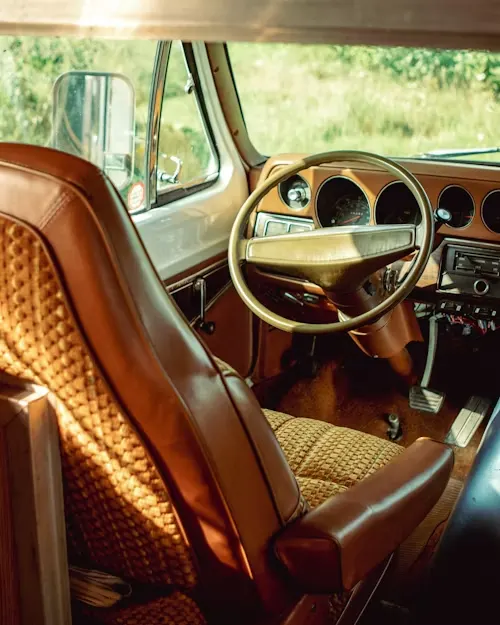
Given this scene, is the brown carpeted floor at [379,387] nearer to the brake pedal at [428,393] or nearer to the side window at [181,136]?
the brake pedal at [428,393]

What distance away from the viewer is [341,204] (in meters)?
2.82

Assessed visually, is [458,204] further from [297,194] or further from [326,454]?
[326,454]

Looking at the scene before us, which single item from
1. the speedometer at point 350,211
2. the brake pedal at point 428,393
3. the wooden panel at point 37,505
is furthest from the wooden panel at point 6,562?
the brake pedal at point 428,393

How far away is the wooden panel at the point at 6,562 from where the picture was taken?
1104 mm

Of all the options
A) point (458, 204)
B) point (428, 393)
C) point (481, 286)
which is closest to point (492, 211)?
point (458, 204)

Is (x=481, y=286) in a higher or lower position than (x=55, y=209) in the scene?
lower

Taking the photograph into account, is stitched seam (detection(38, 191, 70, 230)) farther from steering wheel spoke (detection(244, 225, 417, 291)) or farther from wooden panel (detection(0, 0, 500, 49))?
steering wheel spoke (detection(244, 225, 417, 291))

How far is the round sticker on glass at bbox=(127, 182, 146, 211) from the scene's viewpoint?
98.4 inches

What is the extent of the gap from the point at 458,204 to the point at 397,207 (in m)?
0.20

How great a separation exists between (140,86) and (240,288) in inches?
34.9

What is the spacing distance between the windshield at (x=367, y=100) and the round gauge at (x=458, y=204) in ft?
0.65

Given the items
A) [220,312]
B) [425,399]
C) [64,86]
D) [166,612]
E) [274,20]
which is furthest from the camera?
[425,399]

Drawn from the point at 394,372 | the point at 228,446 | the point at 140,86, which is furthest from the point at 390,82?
the point at 228,446

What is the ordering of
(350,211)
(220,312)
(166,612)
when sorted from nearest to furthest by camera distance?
(166,612), (350,211), (220,312)
